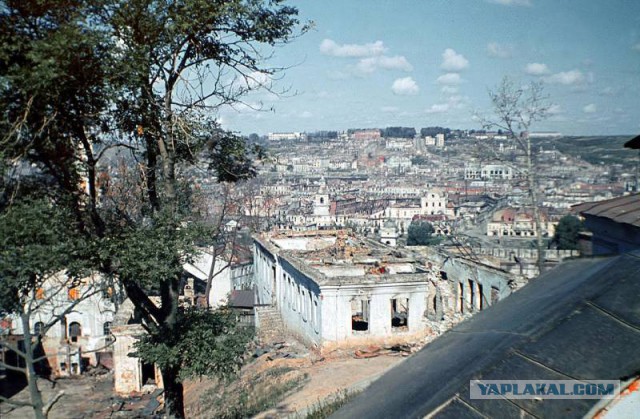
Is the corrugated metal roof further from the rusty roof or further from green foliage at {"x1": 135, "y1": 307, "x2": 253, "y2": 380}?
green foliage at {"x1": 135, "y1": 307, "x2": 253, "y2": 380}

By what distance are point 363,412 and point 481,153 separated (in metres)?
17.0

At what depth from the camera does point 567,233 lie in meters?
47.0

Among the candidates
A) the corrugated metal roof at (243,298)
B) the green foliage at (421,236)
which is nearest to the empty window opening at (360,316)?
the corrugated metal roof at (243,298)

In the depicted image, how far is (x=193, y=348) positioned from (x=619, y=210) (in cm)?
1075

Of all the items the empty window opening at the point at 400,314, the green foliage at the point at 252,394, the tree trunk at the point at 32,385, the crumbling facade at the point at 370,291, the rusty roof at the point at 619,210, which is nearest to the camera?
the tree trunk at the point at 32,385

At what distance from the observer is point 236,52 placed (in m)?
8.98

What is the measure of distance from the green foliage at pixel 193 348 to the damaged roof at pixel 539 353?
21.0ft

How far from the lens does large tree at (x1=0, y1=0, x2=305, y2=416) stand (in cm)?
700

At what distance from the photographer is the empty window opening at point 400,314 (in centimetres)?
1882

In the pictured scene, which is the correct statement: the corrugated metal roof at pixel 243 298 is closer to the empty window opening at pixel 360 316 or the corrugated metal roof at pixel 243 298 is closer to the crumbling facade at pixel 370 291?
the crumbling facade at pixel 370 291

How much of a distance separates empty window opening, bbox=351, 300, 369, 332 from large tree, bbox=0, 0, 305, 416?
→ 1099 centimetres

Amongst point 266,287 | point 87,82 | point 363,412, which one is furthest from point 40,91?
point 266,287

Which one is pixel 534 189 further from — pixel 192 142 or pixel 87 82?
pixel 87 82

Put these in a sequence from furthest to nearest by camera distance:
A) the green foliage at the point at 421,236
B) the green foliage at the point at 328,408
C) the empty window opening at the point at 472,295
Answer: the green foliage at the point at 421,236 < the empty window opening at the point at 472,295 < the green foliage at the point at 328,408
